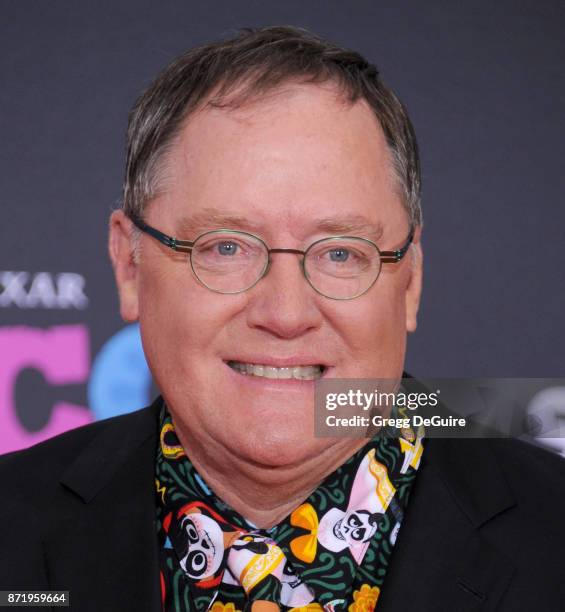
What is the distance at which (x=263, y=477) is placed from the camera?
1.54 metres

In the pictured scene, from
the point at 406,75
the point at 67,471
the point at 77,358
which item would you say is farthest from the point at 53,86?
the point at 67,471

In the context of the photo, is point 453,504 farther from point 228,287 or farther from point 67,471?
point 67,471

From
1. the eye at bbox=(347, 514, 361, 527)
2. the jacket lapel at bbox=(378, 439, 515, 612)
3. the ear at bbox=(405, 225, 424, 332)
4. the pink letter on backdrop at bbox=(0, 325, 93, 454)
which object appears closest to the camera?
the jacket lapel at bbox=(378, 439, 515, 612)

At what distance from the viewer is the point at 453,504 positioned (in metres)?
1.56

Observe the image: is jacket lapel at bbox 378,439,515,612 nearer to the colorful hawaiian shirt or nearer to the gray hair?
the colorful hawaiian shirt

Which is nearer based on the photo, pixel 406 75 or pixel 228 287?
pixel 228 287

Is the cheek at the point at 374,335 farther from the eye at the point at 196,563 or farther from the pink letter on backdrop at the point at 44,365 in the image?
the pink letter on backdrop at the point at 44,365

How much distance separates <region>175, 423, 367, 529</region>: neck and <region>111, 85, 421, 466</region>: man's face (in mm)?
31

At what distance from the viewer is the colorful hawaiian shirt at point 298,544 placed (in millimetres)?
1504

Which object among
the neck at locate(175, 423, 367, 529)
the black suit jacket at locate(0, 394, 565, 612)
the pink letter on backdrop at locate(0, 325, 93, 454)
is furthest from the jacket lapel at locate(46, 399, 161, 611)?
the pink letter on backdrop at locate(0, 325, 93, 454)

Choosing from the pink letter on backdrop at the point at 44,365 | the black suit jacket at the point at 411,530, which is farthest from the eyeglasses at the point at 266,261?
the pink letter on backdrop at the point at 44,365

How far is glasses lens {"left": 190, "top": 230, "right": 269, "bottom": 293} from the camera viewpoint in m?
1.49

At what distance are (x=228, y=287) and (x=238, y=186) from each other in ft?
0.52

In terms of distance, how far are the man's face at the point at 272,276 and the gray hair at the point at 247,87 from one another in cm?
3
